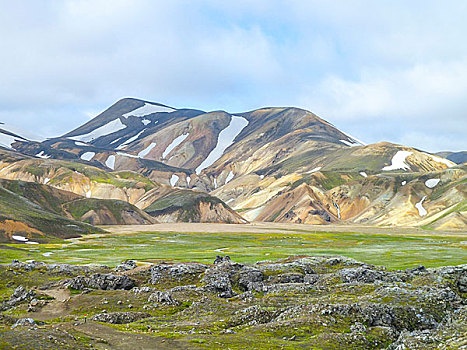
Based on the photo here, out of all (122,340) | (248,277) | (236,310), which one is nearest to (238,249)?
(248,277)

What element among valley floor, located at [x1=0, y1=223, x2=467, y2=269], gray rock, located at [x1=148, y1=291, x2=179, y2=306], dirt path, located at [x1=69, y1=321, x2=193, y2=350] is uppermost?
dirt path, located at [x1=69, y1=321, x2=193, y2=350]

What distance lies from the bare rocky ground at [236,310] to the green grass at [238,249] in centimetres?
3185

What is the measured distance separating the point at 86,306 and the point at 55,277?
2008 centimetres

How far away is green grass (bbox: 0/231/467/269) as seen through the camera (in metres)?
95.5

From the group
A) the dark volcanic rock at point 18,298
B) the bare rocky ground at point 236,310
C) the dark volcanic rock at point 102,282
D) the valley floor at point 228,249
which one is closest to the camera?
the bare rocky ground at point 236,310

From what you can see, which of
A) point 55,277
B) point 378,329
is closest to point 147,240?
point 55,277

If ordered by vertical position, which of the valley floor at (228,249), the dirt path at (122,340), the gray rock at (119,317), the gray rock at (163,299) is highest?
the dirt path at (122,340)

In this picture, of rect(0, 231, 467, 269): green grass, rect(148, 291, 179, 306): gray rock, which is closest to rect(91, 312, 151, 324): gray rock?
rect(148, 291, 179, 306): gray rock

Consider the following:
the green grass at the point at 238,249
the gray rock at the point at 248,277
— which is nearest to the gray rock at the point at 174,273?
the gray rock at the point at 248,277

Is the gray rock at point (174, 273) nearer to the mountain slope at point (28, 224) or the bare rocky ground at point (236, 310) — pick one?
the bare rocky ground at point (236, 310)

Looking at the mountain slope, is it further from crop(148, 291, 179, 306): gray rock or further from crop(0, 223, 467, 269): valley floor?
crop(148, 291, 179, 306): gray rock

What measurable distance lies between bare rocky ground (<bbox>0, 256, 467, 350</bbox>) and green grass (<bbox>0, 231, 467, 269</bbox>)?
105 ft

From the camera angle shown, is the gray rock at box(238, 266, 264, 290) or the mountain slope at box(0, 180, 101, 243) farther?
the mountain slope at box(0, 180, 101, 243)

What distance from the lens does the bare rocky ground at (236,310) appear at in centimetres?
2864
